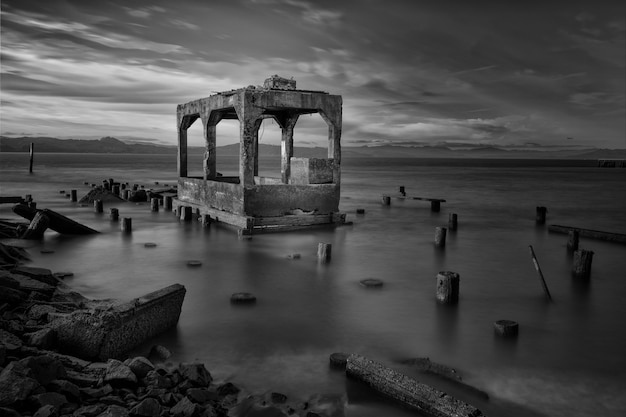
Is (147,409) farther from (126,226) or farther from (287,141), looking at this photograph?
(287,141)

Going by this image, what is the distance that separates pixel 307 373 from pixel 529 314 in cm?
456

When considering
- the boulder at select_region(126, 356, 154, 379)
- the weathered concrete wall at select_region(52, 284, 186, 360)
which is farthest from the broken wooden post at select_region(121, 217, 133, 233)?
the boulder at select_region(126, 356, 154, 379)

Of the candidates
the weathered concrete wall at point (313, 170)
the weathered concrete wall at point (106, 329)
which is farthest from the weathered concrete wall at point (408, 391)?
the weathered concrete wall at point (313, 170)

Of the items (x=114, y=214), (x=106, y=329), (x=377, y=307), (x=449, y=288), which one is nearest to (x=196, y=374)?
(x=106, y=329)

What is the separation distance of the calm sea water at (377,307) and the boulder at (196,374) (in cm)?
36

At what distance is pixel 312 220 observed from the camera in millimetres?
16859

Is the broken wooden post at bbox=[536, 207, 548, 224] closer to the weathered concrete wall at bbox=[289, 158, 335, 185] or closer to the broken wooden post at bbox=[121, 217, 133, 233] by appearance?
the weathered concrete wall at bbox=[289, 158, 335, 185]

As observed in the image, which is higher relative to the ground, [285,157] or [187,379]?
[285,157]

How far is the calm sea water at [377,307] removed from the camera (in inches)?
236

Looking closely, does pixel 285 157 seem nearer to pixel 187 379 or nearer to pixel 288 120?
pixel 288 120

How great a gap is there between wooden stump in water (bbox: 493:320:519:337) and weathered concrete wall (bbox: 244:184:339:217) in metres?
9.52

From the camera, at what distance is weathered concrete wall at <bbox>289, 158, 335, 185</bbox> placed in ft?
55.3

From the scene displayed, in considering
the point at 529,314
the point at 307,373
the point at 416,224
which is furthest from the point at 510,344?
the point at 416,224

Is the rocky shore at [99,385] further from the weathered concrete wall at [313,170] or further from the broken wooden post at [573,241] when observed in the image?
the broken wooden post at [573,241]
